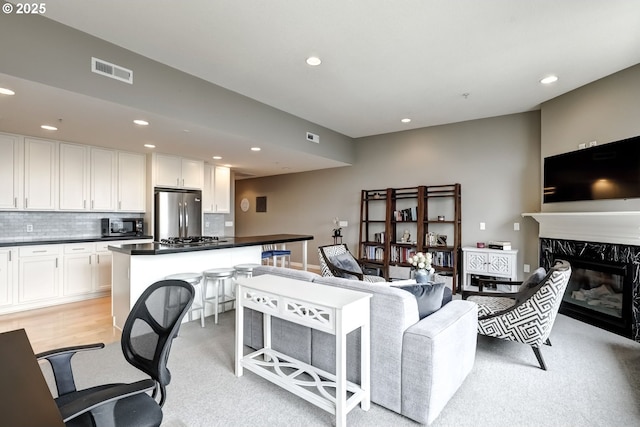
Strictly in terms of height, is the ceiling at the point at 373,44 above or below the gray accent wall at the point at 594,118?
above

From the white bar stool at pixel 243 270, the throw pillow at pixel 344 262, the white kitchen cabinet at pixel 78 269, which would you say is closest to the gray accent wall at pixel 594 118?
the throw pillow at pixel 344 262

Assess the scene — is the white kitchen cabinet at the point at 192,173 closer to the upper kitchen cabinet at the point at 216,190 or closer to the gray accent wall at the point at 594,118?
the upper kitchen cabinet at the point at 216,190

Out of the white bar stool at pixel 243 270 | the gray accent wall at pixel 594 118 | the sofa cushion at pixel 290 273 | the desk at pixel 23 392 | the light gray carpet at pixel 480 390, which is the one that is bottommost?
the light gray carpet at pixel 480 390

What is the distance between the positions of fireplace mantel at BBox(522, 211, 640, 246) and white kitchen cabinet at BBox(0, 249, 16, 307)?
7031 millimetres

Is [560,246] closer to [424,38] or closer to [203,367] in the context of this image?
[424,38]

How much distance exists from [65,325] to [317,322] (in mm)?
3370

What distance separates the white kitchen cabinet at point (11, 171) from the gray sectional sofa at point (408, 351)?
4.58m

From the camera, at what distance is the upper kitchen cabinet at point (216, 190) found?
6320 millimetres

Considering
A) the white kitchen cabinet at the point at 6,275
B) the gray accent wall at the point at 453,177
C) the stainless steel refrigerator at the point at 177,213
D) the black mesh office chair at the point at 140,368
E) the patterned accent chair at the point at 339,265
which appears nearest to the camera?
the black mesh office chair at the point at 140,368

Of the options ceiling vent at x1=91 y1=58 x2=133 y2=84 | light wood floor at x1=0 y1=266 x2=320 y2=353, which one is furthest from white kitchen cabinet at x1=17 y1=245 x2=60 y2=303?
ceiling vent at x1=91 y1=58 x2=133 y2=84

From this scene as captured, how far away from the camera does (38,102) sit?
2.99m

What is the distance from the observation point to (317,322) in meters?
1.95

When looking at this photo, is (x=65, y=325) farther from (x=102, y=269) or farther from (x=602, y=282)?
(x=602, y=282)

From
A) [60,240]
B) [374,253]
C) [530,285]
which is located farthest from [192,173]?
[530,285]
